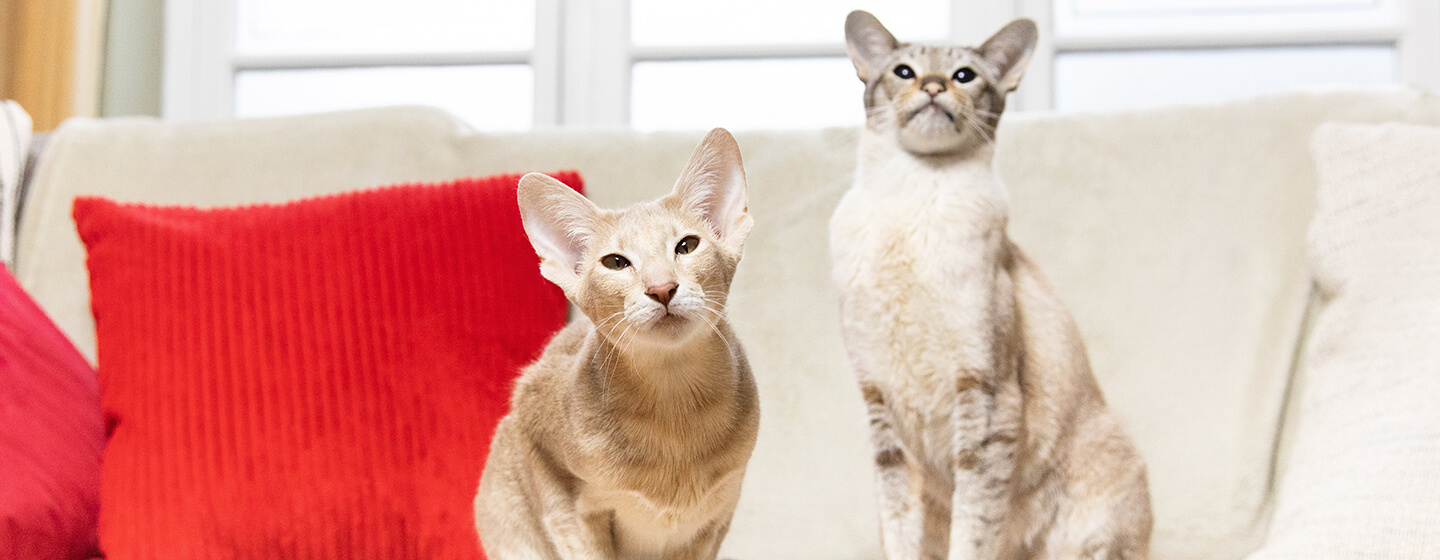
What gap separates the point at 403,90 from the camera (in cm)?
217

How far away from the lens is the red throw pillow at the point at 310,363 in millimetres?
1177

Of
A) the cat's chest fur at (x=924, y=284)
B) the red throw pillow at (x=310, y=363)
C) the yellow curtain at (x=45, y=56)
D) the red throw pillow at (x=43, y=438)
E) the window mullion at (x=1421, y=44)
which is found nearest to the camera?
A: the cat's chest fur at (x=924, y=284)

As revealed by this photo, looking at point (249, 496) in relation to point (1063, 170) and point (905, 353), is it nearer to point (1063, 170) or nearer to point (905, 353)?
point (905, 353)

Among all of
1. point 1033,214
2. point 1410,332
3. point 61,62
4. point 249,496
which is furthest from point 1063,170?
point 61,62

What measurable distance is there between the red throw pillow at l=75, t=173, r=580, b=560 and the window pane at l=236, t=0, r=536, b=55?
0.87m

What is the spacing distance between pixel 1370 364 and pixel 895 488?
1.90ft

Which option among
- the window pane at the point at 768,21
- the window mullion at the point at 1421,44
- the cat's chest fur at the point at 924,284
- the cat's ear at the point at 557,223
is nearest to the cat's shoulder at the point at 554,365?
the cat's ear at the point at 557,223

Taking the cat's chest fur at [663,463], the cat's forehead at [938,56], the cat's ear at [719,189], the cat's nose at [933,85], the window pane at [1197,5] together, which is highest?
the window pane at [1197,5]

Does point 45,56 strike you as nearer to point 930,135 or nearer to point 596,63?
point 596,63

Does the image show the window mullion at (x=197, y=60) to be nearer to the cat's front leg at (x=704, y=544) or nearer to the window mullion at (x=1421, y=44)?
the cat's front leg at (x=704, y=544)

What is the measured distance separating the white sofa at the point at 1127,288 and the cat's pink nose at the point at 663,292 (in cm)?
54

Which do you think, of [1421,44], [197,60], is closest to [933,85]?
[1421,44]

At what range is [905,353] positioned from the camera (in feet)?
3.05

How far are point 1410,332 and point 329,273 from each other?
4.30ft
